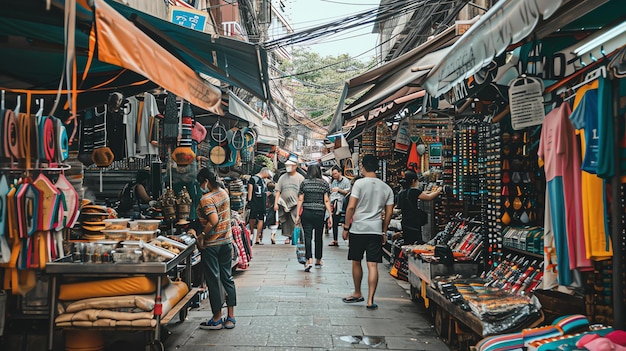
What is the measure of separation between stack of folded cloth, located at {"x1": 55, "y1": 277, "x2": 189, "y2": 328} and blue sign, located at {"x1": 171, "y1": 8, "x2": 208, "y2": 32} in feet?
22.5

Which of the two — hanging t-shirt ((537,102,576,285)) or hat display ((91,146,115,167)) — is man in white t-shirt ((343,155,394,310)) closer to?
hat display ((91,146,115,167))

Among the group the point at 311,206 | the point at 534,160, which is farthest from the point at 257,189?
the point at 534,160

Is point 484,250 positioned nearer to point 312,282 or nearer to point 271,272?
point 312,282

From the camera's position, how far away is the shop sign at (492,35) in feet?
10.2

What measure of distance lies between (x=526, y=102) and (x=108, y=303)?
426 cm

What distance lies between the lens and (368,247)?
298 inches

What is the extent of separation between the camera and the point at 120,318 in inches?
183

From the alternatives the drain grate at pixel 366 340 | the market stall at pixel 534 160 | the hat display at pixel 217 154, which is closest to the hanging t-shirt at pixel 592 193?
the market stall at pixel 534 160

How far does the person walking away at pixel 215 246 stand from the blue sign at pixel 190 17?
5.03 m

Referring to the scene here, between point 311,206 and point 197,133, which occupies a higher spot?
point 197,133

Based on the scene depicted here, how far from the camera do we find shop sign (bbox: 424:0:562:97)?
3.09 meters

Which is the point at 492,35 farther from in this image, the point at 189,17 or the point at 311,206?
the point at 189,17

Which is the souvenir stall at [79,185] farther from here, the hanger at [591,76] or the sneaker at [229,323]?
the hanger at [591,76]

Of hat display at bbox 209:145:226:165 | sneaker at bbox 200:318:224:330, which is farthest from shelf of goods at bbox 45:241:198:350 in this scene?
hat display at bbox 209:145:226:165
